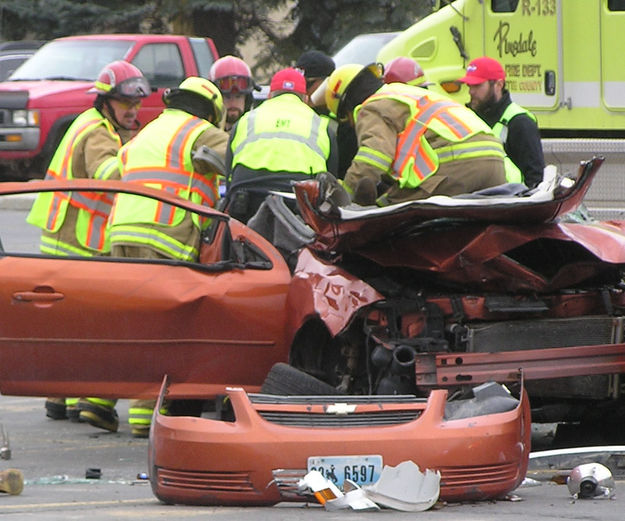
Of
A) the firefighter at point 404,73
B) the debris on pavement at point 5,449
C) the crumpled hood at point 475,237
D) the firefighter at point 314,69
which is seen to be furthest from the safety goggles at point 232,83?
the crumpled hood at point 475,237

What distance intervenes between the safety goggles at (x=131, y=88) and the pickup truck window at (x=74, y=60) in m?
11.5

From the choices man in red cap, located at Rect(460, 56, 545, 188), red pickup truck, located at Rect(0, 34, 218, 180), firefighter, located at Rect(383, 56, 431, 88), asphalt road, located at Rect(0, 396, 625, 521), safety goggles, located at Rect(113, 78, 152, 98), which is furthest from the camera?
red pickup truck, located at Rect(0, 34, 218, 180)

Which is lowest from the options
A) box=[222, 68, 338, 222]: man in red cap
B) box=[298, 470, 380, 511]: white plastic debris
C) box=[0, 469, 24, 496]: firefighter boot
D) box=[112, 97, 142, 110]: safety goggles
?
box=[0, 469, 24, 496]: firefighter boot

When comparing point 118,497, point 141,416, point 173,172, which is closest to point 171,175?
point 173,172

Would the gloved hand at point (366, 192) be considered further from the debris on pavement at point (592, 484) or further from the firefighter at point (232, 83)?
the debris on pavement at point (592, 484)

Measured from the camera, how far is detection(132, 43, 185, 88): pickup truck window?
21.4 meters

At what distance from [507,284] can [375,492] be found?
1.37 meters

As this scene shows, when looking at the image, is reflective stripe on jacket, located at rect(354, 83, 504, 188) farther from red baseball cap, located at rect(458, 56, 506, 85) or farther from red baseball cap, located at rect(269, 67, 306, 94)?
red baseball cap, located at rect(458, 56, 506, 85)

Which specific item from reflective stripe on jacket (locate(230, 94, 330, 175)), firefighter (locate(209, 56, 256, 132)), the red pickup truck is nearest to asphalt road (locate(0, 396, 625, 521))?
reflective stripe on jacket (locate(230, 94, 330, 175))

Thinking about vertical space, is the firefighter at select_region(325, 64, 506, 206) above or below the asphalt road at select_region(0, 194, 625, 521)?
above

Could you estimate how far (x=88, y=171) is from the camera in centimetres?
956

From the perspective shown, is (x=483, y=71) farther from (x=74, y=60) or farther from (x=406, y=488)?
(x=74, y=60)

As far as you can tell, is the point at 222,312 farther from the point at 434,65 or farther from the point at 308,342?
the point at 434,65

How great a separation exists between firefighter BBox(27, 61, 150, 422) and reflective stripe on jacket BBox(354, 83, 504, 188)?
6.17ft
